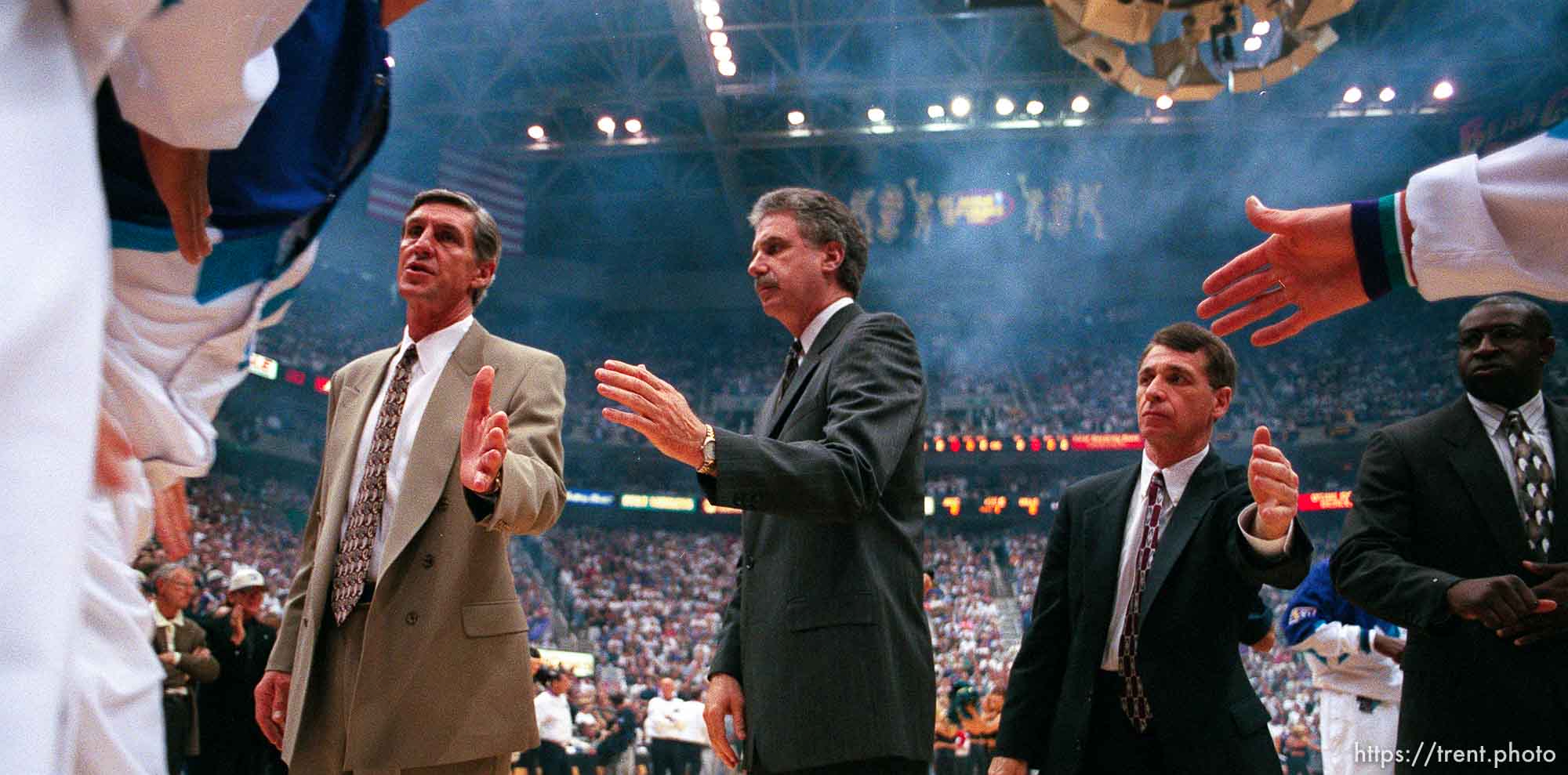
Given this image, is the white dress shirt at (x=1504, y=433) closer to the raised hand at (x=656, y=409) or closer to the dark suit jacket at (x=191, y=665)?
the raised hand at (x=656, y=409)

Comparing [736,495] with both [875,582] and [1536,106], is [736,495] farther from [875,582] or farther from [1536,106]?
[1536,106]

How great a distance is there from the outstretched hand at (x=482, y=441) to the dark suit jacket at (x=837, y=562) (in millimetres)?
394

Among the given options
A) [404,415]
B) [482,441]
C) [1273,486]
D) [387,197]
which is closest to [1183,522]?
[1273,486]

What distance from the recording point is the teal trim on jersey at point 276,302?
152cm

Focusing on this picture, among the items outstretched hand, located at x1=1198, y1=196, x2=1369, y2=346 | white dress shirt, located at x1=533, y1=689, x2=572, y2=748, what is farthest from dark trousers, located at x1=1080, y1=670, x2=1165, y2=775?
white dress shirt, located at x1=533, y1=689, x2=572, y2=748

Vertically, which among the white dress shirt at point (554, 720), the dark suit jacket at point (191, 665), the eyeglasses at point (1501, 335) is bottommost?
the white dress shirt at point (554, 720)

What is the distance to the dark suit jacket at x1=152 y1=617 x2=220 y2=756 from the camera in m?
5.79

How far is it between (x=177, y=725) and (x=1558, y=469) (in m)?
6.28


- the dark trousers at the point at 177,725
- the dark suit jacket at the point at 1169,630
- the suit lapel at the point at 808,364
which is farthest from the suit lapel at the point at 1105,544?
the dark trousers at the point at 177,725

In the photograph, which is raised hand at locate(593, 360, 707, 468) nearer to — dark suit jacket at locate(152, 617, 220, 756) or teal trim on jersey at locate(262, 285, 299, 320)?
teal trim on jersey at locate(262, 285, 299, 320)

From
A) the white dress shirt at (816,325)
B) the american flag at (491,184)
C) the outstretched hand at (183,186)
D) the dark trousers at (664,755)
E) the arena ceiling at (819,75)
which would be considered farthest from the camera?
the american flag at (491,184)

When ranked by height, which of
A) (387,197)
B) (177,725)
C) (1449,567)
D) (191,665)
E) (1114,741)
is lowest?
(177,725)

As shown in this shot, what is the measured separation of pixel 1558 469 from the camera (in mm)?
2686

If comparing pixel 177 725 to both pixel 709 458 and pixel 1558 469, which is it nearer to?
pixel 709 458
